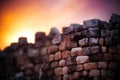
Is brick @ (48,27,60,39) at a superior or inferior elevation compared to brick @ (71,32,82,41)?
superior

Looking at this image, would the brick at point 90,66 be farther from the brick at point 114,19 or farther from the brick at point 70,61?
the brick at point 114,19

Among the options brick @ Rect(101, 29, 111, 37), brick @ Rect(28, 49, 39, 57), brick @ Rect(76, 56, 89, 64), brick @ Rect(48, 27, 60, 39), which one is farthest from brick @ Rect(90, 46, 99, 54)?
brick @ Rect(28, 49, 39, 57)

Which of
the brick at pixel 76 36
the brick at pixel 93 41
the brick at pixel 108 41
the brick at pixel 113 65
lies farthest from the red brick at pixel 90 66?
the brick at pixel 76 36

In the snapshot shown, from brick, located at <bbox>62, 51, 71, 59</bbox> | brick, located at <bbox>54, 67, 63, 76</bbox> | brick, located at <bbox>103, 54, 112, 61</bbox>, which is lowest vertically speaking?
brick, located at <bbox>54, 67, 63, 76</bbox>

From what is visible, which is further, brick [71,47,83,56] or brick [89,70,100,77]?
brick [71,47,83,56]

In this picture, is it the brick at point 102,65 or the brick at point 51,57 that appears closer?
the brick at point 102,65

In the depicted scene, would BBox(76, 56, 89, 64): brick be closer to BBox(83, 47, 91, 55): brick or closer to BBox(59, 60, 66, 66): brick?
BBox(83, 47, 91, 55): brick

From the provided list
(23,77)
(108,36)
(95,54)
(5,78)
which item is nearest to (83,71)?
(95,54)

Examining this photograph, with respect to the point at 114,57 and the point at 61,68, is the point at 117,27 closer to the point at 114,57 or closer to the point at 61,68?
the point at 114,57

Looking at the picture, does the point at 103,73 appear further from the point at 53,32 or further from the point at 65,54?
the point at 53,32

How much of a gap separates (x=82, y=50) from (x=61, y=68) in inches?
40.1

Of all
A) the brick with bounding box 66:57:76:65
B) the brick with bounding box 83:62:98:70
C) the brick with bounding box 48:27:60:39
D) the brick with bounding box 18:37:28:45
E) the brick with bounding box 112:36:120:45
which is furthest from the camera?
the brick with bounding box 18:37:28:45

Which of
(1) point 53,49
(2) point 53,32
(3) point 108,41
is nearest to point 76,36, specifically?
(3) point 108,41

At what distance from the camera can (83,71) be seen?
954 centimetres
